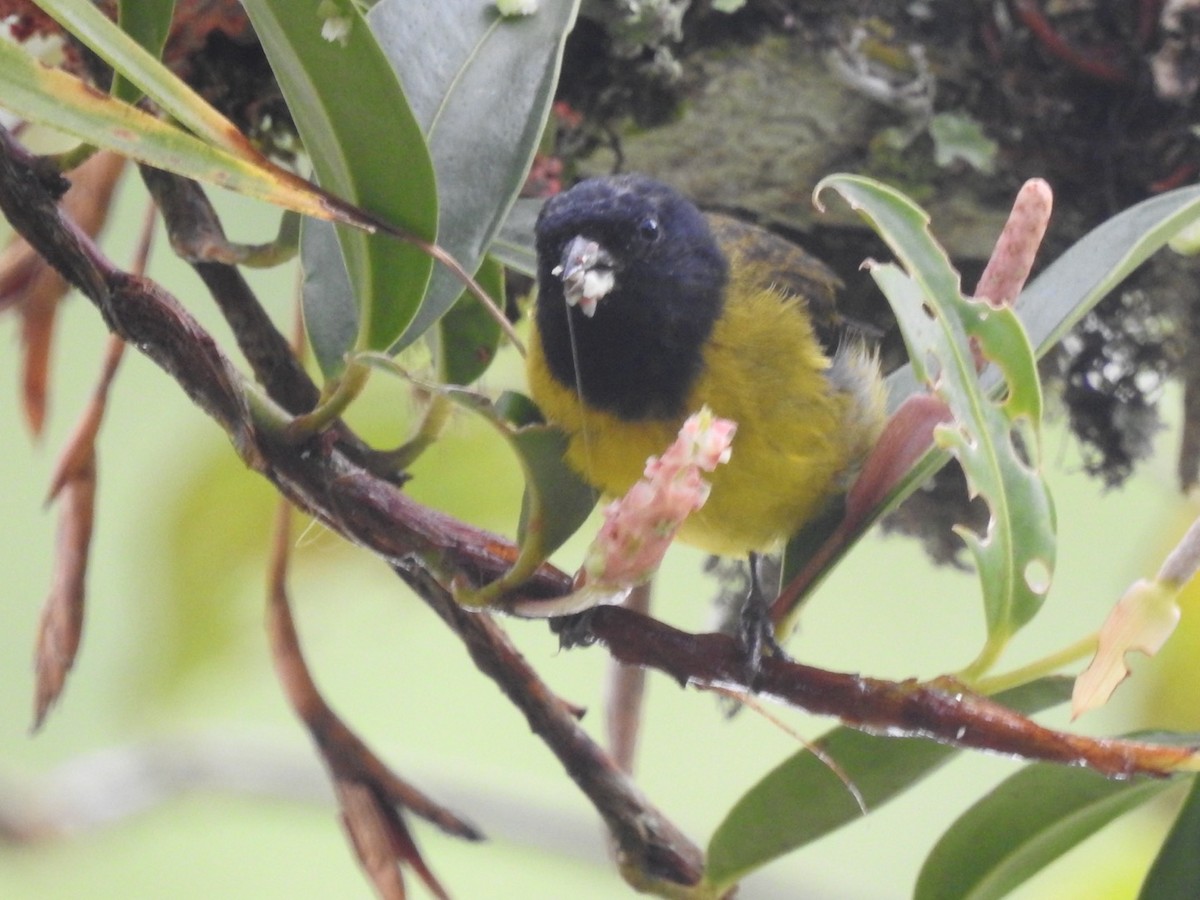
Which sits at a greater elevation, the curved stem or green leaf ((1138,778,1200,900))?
the curved stem

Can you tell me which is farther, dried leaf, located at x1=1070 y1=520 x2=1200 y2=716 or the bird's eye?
the bird's eye

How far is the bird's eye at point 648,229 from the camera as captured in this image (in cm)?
104

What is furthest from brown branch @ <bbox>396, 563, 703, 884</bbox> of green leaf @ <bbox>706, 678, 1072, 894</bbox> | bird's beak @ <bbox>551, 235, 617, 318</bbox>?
bird's beak @ <bbox>551, 235, 617, 318</bbox>

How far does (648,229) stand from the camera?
3.43 ft

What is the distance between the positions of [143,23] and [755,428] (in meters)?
0.58

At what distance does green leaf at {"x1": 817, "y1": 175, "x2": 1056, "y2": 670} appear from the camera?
0.76m

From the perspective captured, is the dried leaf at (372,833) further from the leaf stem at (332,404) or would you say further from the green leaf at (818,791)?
the leaf stem at (332,404)

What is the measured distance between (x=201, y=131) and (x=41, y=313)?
2.16 feet

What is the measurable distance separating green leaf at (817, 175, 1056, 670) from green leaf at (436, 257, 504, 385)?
1.24 feet

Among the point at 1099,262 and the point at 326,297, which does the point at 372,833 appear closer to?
the point at 326,297

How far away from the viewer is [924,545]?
1705 mm

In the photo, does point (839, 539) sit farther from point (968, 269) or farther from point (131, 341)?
point (968, 269)

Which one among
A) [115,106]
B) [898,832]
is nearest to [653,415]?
[115,106]

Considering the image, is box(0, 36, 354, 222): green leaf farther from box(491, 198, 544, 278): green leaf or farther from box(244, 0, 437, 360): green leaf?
box(491, 198, 544, 278): green leaf
